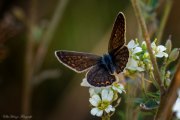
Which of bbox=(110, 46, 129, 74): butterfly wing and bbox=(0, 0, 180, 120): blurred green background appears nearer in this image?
bbox=(110, 46, 129, 74): butterfly wing

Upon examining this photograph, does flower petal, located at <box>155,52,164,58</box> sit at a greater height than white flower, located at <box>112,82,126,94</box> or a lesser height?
greater

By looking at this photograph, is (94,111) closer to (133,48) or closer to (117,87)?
(117,87)

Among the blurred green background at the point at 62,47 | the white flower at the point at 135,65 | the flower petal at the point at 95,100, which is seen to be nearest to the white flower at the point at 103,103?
the flower petal at the point at 95,100

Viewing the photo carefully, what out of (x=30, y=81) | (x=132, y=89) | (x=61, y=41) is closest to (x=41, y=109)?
→ (x=61, y=41)

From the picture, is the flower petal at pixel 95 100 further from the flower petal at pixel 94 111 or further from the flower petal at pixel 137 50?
the flower petal at pixel 137 50

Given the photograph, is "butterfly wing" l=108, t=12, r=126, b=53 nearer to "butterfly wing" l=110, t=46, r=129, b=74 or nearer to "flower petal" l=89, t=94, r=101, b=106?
"butterfly wing" l=110, t=46, r=129, b=74

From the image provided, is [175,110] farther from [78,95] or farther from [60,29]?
[60,29]

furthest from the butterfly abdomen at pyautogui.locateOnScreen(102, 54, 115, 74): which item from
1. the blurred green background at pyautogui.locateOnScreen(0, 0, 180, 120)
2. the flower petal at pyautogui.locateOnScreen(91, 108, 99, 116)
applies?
the blurred green background at pyautogui.locateOnScreen(0, 0, 180, 120)
